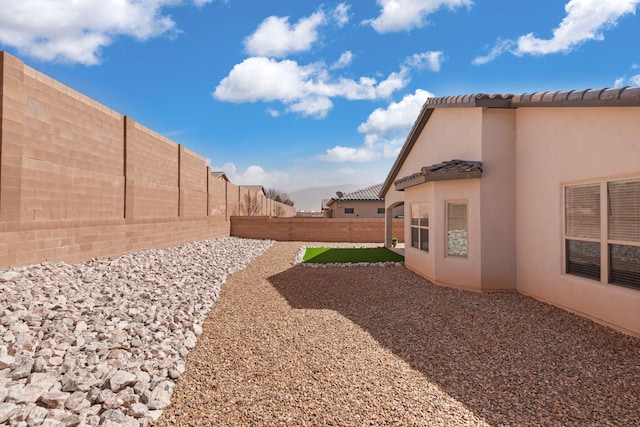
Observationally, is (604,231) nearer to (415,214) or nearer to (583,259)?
(583,259)

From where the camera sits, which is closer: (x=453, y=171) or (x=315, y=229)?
(x=453, y=171)

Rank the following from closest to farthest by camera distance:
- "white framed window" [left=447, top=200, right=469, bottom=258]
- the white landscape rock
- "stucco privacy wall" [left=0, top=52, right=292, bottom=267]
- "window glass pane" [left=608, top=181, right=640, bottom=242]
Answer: the white landscape rock → "window glass pane" [left=608, top=181, right=640, bottom=242] → "stucco privacy wall" [left=0, top=52, right=292, bottom=267] → "white framed window" [left=447, top=200, right=469, bottom=258]

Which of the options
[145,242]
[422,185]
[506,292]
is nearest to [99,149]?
[145,242]

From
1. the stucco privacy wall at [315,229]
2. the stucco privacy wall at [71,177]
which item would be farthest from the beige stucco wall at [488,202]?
the stucco privacy wall at [315,229]

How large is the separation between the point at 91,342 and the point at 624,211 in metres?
8.31

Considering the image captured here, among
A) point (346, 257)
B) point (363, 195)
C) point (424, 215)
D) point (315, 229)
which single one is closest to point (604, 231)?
point (424, 215)

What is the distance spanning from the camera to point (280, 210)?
A: 4706 centimetres

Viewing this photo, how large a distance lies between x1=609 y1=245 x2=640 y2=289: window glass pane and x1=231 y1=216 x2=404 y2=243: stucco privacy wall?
14.8 m

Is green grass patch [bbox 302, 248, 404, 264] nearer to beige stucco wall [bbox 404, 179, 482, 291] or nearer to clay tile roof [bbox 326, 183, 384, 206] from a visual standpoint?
beige stucco wall [bbox 404, 179, 482, 291]

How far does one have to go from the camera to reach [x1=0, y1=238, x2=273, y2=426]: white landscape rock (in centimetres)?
318

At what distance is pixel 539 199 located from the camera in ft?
22.7

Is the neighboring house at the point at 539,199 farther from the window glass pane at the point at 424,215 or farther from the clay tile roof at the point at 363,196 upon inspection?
the clay tile roof at the point at 363,196

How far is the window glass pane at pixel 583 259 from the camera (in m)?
5.70

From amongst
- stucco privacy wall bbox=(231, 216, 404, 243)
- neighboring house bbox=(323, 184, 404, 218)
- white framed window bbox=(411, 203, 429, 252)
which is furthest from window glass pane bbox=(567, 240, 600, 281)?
neighboring house bbox=(323, 184, 404, 218)
